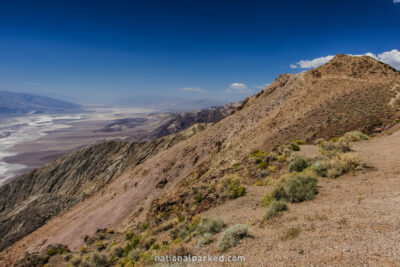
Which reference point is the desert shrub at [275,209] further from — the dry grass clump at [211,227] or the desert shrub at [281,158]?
the desert shrub at [281,158]

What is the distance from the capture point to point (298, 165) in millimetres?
12195

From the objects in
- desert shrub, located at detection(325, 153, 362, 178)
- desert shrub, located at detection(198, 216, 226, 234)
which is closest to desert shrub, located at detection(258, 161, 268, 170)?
desert shrub, located at detection(325, 153, 362, 178)

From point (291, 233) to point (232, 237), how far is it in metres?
1.92

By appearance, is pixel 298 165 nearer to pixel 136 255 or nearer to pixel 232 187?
pixel 232 187

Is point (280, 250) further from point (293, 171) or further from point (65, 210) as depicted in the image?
point (65, 210)

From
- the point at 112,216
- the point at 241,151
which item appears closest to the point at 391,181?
the point at 241,151

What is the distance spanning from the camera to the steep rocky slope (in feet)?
→ 146

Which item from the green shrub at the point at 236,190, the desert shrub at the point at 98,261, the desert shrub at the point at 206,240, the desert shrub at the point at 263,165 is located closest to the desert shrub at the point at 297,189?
the green shrub at the point at 236,190

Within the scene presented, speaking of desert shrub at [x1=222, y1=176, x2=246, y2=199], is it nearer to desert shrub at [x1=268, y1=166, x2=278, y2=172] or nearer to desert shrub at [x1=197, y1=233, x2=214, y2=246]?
desert shrub at [x1=268, y1=166, x2=278, y2=172]

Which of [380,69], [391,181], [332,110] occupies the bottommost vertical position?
[391,181]

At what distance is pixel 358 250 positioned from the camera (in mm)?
4617

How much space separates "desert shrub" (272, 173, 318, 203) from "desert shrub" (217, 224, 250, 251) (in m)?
3.16

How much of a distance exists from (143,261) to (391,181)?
11362 millimetres

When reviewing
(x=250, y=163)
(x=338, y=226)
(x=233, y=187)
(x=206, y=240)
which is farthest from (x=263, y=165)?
(x=338, y=226)
